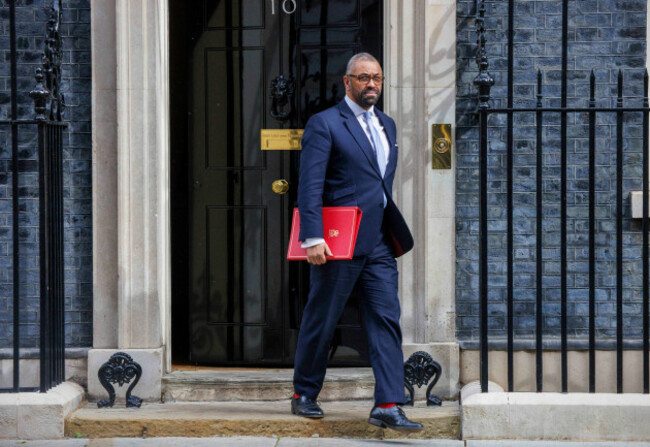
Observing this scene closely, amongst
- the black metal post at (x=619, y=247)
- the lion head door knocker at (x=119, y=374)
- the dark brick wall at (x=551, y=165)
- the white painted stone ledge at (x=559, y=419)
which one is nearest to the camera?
the white painted stone ledge at (x=559, y=419)

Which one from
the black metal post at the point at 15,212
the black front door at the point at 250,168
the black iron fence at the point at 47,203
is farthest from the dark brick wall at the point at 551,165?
the black metal post at the point at 15,212

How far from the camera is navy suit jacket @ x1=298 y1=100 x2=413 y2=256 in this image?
17.4 ft

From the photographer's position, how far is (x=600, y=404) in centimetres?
550

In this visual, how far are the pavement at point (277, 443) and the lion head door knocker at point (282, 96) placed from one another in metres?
2.10

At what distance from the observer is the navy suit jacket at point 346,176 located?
529 cm

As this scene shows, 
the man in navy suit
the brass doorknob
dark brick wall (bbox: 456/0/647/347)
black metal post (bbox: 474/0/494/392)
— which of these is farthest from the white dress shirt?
the brass doorknob

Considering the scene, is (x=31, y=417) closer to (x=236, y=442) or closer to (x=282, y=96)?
(x=236, y=442)

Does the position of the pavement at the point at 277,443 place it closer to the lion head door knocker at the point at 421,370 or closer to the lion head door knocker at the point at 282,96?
the lion head door knocker at the point at 421,370

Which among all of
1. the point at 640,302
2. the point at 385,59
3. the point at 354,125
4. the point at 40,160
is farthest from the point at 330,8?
the point at 640,302

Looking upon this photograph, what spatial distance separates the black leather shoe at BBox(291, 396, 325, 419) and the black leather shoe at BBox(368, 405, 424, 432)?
1.39 ft

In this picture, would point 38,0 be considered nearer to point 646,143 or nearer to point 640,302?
point 646,143

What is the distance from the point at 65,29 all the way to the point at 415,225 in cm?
245

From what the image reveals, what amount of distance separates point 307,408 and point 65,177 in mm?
2097

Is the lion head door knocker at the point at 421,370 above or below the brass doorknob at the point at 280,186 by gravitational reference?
below
